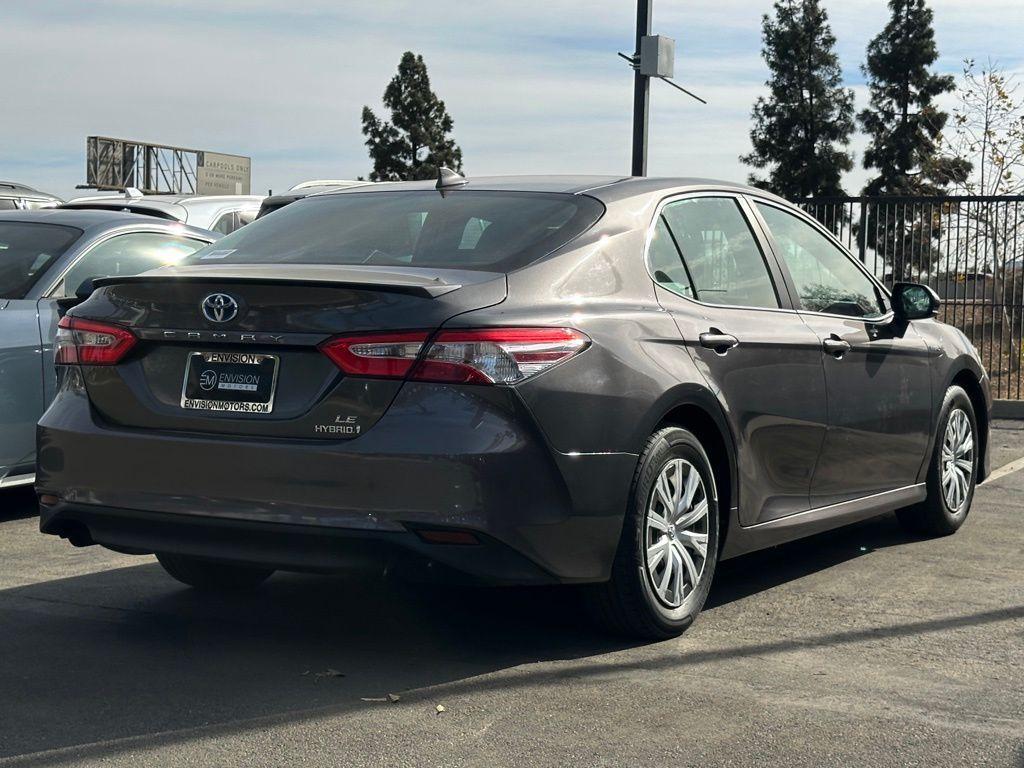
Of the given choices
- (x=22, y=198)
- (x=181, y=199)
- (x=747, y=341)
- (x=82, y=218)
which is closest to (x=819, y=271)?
(x=747, y=341)

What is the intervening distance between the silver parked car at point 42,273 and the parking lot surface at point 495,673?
977 mm

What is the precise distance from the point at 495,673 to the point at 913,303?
3.13m

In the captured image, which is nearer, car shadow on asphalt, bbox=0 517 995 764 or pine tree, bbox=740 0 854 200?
car shadow on asphalt, bbox=0 517 995 764

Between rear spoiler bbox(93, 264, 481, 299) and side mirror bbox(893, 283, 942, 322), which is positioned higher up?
rear spoiler bbox(93, 264, 481, 299)

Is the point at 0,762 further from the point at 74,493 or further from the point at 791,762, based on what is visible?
the point at 791,762

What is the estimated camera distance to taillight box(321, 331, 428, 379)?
423cm

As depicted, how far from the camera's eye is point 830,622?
207 inches

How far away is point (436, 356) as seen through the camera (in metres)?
4.23

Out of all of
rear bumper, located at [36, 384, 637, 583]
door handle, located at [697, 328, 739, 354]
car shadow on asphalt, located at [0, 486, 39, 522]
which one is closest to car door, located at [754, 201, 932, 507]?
door handle, located at [697, 328, 739, 354]

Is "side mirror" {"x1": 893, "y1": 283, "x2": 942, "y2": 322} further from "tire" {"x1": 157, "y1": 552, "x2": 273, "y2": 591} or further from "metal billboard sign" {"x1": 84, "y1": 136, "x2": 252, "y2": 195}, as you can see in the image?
"metal billboard sign" {"x1": 84, "y1": 136, "x2": 252, "y2": 195}

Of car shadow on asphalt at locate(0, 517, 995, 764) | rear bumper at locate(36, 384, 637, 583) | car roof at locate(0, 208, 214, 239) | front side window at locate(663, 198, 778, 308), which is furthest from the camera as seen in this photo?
car roof at locate(0, 208, 214, 239)

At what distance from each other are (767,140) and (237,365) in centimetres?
6035

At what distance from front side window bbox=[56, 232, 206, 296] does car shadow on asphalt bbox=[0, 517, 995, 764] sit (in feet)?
6.99

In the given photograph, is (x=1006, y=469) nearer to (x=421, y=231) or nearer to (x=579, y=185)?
(x=579, y=185)
